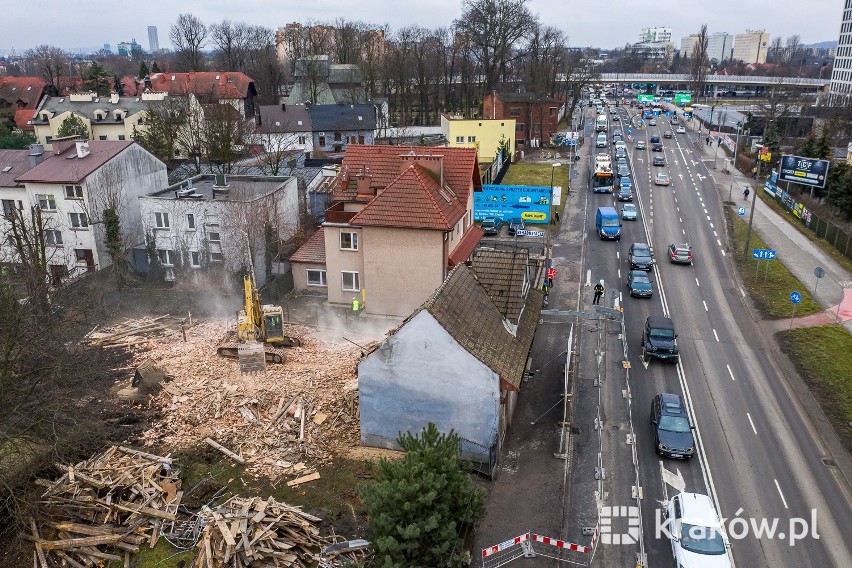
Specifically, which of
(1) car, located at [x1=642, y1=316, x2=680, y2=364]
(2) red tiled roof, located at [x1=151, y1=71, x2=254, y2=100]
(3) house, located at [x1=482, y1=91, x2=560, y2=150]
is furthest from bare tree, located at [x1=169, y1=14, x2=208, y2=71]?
(1) car, located at [x1=642, y1=316, x2=680, y2=364]

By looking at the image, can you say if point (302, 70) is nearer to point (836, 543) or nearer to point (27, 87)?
point (27, 87)

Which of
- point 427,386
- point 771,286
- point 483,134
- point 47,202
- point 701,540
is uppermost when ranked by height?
point 483,134

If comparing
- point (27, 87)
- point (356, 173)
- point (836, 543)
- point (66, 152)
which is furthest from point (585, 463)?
point (27, 87)

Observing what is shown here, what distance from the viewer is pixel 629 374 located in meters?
28.0

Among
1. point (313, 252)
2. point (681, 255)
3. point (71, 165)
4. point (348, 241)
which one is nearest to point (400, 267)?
point (348, 241)

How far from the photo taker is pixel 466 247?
3444 cm

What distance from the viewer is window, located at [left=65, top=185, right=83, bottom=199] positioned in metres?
39.6

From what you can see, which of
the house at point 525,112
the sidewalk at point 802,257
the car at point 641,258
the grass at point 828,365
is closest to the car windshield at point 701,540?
the grass at point 828,365

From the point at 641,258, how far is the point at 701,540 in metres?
25.2

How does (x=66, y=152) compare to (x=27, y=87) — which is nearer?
(x=66, y=152)

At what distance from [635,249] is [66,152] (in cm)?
3702

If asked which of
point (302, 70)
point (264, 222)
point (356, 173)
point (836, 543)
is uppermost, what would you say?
point (302, 70)

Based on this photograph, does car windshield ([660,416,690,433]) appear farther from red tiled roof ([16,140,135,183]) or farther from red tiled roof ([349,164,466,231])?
red tiled roof ([16,140,135,183])

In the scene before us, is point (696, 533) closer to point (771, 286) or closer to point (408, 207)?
point (408, 207)
